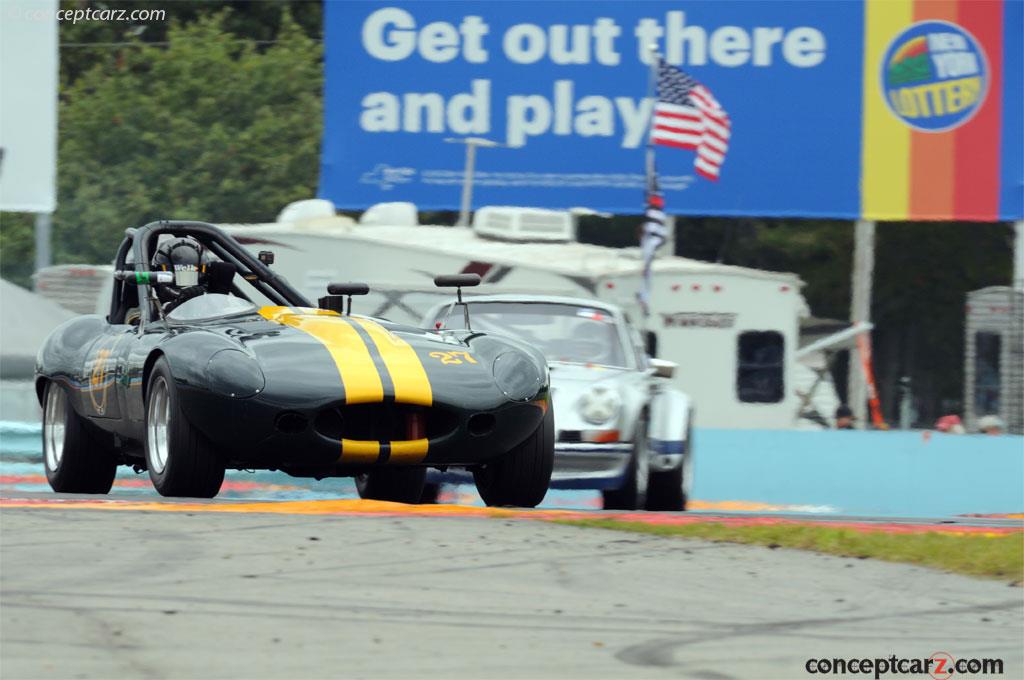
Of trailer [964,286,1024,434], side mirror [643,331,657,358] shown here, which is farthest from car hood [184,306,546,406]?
trailer [964,286,1024,434]

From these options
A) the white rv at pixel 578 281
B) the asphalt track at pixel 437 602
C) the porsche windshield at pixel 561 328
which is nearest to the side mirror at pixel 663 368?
the porsche windshield at pixel 561 328

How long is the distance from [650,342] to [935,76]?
4797 mm

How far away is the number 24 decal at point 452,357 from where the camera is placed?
25.3 ft

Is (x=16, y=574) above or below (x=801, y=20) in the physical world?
below

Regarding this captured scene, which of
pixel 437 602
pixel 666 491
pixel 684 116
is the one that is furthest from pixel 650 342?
pixel 437 602

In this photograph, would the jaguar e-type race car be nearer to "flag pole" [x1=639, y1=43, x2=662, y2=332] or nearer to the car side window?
"flag pole" [x1=639, y1=43, x2=662, y2=332]

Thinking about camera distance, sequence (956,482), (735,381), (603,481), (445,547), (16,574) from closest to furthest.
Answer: (16,574)
(445,547)
(603,481)
(956,482)
(735,381)

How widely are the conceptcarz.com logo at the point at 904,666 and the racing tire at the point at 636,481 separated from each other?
17.3 ft

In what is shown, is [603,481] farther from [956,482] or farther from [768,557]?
[956,482]

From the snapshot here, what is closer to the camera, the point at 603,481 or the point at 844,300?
the point at 603,481

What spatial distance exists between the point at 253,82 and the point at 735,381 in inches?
565

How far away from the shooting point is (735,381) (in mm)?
20188

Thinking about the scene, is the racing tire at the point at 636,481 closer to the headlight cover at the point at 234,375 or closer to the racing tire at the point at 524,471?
the racing tire at the point at 524,471

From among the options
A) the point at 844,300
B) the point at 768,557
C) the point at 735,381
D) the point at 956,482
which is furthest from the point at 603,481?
the point at 844,300
